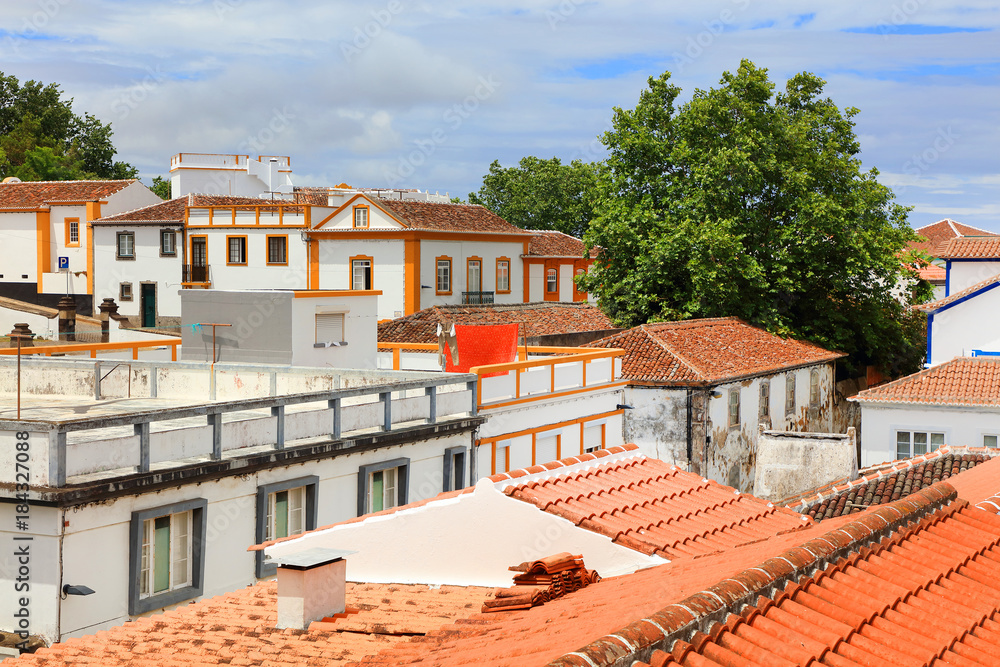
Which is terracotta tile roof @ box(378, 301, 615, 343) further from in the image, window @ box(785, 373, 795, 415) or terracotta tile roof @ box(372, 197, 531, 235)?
window @ box(785, 373, 795, 415)

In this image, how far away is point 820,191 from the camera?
134ft

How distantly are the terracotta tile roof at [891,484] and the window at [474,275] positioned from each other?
33075 mm

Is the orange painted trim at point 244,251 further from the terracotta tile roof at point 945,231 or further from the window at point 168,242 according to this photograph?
the terracotta tile roof at point 945,231

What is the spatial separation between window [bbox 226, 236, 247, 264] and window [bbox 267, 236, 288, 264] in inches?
44.7

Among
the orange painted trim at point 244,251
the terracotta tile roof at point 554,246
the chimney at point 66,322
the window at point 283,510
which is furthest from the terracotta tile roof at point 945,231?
the window at point 283,510

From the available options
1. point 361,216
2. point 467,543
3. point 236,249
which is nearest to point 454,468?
point 467,543

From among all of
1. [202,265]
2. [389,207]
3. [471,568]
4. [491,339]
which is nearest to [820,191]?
[389,207]

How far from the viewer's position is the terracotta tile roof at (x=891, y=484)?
1525cm

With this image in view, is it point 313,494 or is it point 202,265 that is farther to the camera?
A: point 202,265

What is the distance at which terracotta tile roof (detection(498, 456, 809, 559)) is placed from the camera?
9.88 m

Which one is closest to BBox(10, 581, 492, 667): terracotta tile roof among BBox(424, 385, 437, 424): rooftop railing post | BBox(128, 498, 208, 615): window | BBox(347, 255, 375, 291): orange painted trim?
BBox(128, 498, 208, 615): window

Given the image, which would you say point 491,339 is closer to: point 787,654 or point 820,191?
point 787,654

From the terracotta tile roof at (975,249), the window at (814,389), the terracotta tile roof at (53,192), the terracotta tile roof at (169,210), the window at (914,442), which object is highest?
the terracotta tile roof at (53,192)

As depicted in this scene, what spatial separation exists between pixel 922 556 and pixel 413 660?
3.19m
